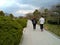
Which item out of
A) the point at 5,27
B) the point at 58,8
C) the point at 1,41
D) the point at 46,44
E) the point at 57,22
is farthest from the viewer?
the point at 58,8

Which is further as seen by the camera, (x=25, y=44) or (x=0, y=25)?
(x=25, y=44)

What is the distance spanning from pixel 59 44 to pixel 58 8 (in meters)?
39.8

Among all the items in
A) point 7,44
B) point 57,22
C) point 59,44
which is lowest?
point 57,22

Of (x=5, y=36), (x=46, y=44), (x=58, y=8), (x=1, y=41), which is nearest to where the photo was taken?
(x=1, y=41)

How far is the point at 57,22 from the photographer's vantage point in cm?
4372

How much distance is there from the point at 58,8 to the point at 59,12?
1.68 m

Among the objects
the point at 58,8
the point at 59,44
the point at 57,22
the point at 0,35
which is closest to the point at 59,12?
the point at 58,8

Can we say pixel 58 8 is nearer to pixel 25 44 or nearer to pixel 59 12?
pixel 59 12

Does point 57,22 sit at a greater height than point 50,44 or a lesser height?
lesser

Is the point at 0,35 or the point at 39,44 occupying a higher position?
the point at 0,35

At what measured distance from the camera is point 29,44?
11836 mm

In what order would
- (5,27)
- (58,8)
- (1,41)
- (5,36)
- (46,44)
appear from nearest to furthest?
(1,41)
(5,36)
(5,27)
(46,44)
(58,8)

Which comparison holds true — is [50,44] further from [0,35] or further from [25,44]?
[0,35]

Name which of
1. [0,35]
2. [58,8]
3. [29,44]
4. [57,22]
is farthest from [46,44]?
[58,8]
